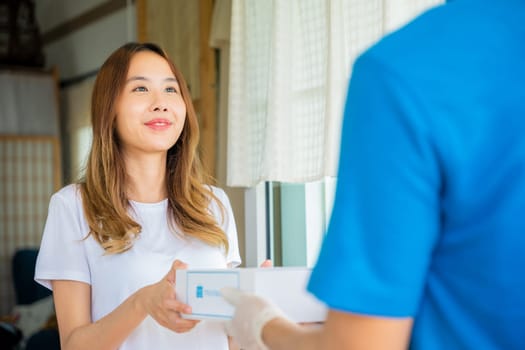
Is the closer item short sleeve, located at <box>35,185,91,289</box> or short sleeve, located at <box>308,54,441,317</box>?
short sleeve, located at <box>308,54,441,317</box>

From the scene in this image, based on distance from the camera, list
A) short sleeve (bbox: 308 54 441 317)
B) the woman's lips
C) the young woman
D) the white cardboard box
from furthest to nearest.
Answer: the woman's lips < the young woman < the white cardboard box < short sleeve (bbox: 308 54 441 317)

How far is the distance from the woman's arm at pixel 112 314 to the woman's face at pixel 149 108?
0.40 meters

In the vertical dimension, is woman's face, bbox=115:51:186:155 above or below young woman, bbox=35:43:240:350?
above

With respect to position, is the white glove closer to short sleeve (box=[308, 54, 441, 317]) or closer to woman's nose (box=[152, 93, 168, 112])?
short sleeve (box=[308, 54, 441, 317])

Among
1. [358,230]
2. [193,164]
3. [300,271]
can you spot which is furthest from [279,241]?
[358,230]

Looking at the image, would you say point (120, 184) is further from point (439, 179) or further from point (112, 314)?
point (439, 179)

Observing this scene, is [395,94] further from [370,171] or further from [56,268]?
[56,268]

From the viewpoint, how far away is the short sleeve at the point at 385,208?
71cm

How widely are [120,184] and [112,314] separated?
416mm

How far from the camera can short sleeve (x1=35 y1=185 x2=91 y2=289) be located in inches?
67.2

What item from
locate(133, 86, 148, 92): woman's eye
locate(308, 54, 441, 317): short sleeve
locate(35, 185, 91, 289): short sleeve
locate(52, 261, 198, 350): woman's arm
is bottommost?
locate(52, 261, 198, 350): woman's arm

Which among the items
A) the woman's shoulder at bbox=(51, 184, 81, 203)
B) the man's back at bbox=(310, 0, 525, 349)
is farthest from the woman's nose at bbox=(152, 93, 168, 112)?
the man's back at bbox=(310, 0, 525, 349)

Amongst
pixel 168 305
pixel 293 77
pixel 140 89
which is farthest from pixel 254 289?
pixel 293 77

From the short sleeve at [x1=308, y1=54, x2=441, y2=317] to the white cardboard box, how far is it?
499mm
